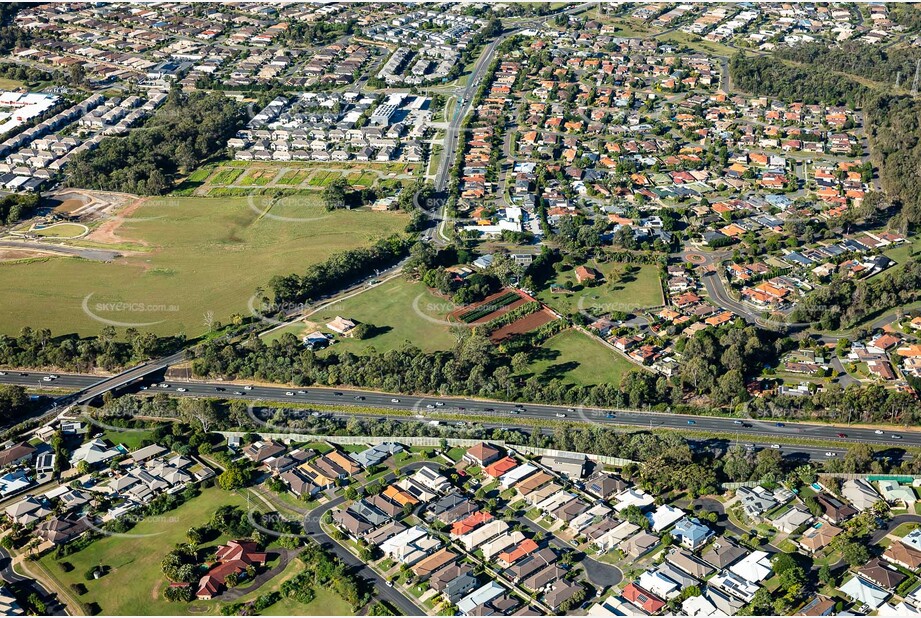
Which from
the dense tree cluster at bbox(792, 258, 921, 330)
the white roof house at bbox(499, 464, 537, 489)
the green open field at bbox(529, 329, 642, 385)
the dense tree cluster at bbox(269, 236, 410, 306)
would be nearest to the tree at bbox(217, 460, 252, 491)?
the white roof house at bbox(499, 464, 537, 489)

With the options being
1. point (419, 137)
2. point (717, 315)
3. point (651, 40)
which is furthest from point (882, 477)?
point (651, 40)

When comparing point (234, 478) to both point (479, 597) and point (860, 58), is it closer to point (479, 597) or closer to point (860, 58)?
point (479, 597)

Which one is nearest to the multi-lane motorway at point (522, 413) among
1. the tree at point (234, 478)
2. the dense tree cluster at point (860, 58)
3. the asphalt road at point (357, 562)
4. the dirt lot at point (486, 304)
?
the tree at point (234, 478)

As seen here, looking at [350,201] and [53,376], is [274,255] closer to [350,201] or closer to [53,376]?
[350,201]

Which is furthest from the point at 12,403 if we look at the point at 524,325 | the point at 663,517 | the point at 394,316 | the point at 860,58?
the point at 860,58

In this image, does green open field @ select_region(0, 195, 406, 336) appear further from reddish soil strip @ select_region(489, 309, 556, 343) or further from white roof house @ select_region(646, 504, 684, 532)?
white roof house @ select_region(646, 504, 684, 532)
